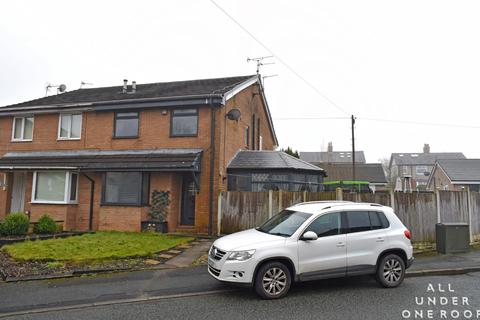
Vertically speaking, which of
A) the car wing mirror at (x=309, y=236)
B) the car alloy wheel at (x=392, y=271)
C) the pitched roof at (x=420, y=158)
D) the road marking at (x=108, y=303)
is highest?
the pitched roof at (x=420, y=158)

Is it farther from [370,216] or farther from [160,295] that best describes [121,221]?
[370,216]

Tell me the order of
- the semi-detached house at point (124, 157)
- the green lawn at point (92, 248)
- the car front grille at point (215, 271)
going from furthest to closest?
the semi-detached house at point (124, 157) → the green lawn at point (92, 248) → the car front grille at point (215, 271)

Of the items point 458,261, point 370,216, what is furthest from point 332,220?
point 458,261

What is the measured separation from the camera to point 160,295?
6137 mm

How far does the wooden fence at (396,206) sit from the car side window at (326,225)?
500 cm

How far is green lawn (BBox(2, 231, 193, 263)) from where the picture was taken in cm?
879

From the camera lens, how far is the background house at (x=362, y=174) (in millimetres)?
41781

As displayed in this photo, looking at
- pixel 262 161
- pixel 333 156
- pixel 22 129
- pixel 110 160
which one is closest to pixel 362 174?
pixel 333 156

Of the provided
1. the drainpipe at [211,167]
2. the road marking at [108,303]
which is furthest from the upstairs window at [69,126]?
the road marking at [108,303]

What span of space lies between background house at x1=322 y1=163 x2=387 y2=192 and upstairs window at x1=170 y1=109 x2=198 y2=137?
1242 inches

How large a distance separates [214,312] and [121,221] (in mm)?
9564

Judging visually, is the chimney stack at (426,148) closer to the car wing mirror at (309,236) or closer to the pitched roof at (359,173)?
the pitched roof at (359,173)

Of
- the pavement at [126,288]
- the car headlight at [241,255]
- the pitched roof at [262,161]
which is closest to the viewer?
the car headlight at [241,255]

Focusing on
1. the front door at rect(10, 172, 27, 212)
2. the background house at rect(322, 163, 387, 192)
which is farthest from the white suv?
the background house at rect(322, 163, 387, 192)
